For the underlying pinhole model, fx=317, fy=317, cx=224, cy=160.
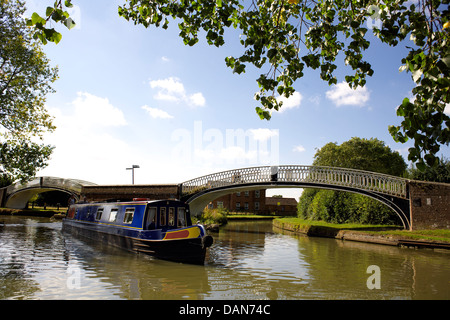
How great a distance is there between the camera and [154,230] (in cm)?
1092

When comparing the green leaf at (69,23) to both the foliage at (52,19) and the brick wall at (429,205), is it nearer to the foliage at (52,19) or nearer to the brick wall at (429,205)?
the foliage at (52,19)

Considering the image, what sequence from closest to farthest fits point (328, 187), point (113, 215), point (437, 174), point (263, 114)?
point (263, 114) → point (113, 215) → point (328, 187) → point (437, 174)

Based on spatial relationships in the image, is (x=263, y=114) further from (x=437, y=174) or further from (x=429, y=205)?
(x=437, y=174)

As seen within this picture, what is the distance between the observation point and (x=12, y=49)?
1575 cm

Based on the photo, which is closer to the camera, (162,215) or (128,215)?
(162,215)

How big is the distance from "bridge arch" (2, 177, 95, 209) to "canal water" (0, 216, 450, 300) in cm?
1977

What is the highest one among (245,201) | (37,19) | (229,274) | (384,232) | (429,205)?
(37,19)

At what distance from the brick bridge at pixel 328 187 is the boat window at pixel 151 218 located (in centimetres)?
890

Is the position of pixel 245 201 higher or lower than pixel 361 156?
lower

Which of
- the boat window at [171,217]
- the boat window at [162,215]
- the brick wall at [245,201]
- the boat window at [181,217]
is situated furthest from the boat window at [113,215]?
the brick wall at [245,201]

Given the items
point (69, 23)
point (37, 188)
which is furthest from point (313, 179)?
point (37, 188)

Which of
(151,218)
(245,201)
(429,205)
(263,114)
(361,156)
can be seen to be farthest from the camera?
(245,201)

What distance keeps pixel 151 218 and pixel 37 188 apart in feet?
99.1
